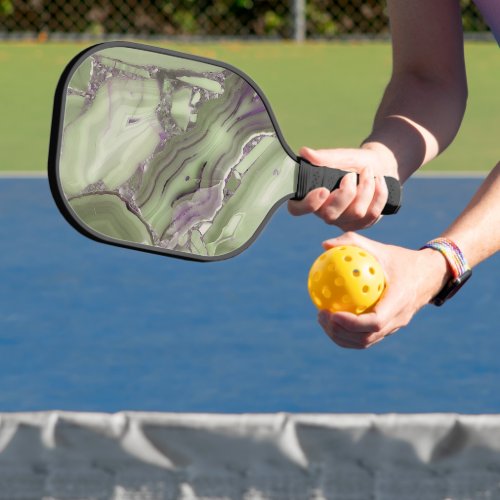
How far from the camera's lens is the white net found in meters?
2.40

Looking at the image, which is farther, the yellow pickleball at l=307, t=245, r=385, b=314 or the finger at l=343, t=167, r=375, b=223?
the finger at l=343, t=167, r=375, b=223

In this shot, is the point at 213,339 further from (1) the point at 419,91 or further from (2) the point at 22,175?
(2) the point at 22,175

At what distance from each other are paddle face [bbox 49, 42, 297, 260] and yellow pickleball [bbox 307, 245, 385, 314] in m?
0.15

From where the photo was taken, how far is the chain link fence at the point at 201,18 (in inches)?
538

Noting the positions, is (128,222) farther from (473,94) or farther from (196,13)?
(196,13)

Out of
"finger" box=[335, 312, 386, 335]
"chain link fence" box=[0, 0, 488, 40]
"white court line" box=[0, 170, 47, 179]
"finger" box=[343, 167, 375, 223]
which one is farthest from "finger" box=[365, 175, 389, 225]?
"chain link fence" box=[0, 0, 488, 40]

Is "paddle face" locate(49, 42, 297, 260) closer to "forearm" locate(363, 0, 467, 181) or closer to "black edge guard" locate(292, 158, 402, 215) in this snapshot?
"black edge guard" locate(292, 158, 402, 215)

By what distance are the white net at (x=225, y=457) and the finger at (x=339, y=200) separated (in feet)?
1.16

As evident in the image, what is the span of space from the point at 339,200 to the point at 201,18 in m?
11.9

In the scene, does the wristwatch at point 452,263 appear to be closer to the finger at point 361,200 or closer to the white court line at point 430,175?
the finger at point 361,200

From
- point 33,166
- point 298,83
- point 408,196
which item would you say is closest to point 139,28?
point 298,83

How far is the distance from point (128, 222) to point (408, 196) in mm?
5092

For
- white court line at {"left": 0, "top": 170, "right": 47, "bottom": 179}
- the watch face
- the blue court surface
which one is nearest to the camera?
the watch face

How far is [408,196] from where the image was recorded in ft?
23.4
